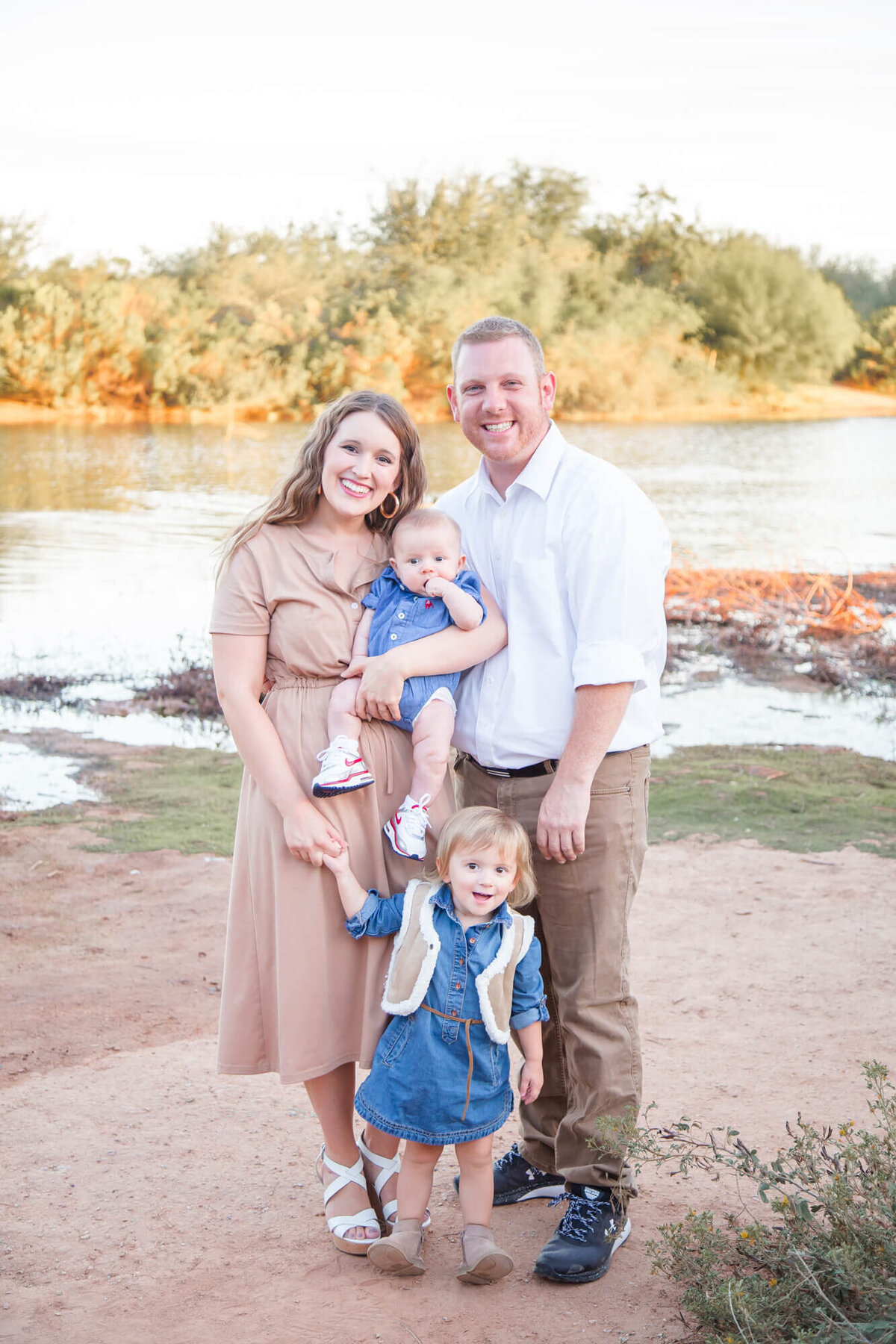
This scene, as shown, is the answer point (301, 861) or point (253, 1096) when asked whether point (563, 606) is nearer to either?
point (301, 861)

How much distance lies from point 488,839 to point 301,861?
1.59 feet

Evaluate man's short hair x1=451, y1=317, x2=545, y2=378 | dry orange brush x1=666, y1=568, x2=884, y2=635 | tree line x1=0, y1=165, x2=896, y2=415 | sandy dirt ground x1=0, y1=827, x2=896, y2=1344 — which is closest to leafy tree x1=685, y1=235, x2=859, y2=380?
tree line x1=0, y1=165, x2=896, y2=415

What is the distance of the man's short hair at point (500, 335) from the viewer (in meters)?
2.87

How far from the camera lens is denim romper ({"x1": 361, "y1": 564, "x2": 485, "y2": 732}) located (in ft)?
9.37

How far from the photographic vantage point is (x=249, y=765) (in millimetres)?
2883

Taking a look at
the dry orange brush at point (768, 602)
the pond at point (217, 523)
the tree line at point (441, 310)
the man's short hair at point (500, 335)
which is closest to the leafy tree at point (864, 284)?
the tree line at point (441, 310)

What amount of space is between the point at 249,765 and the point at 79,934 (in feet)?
8.83

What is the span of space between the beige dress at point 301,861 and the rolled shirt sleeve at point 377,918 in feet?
0.26

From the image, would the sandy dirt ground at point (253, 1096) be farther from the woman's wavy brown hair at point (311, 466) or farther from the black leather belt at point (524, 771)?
the woman's wavy brown hair at point (311, 466)

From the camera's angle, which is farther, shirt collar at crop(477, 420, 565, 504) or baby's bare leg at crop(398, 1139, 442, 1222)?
shirt collar at crop(477, 420, 565, 504)

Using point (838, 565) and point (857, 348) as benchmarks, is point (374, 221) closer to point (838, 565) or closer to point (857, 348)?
point (857, 348)

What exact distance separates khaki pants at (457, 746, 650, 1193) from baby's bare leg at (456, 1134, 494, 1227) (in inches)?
10.5

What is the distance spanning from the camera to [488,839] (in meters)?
2.62

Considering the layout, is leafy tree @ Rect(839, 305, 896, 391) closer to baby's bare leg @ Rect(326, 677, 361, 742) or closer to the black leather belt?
the black leather belt
